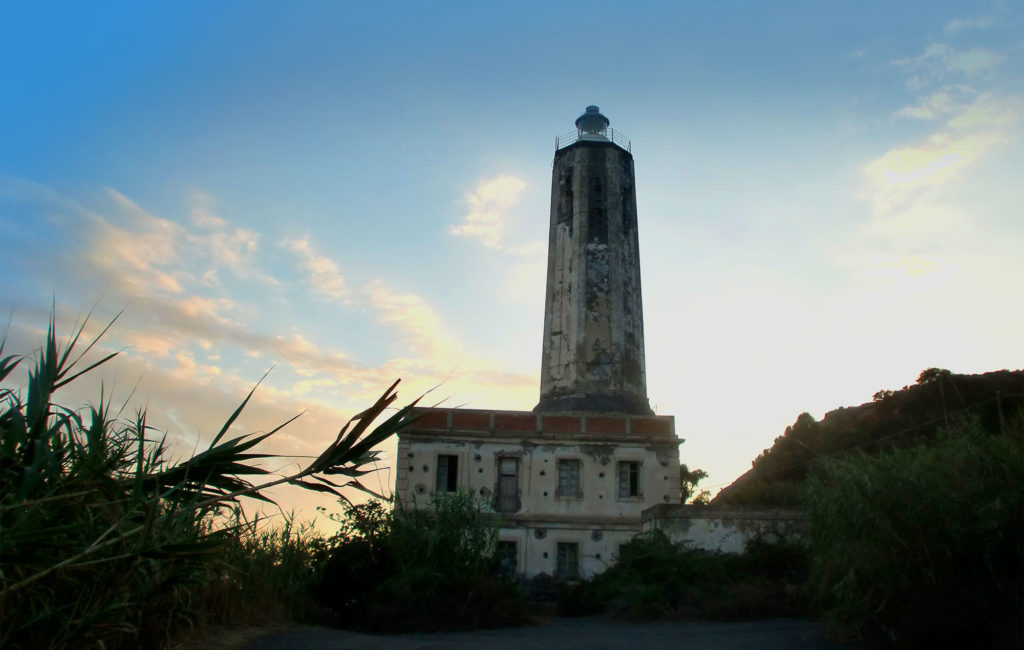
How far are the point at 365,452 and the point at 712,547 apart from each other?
12093 mm

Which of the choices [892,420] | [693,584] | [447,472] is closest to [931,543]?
[693,584]

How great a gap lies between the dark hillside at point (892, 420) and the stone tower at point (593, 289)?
→ 17.9ft

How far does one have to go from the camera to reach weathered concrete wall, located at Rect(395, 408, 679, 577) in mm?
20297

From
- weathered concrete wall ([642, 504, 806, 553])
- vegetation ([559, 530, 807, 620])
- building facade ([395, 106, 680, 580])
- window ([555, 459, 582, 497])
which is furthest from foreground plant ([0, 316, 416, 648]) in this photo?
window ([555, 459, 582, 497])

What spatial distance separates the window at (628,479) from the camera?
20.8 m

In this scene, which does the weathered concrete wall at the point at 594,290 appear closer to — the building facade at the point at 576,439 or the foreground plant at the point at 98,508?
the building facade at the point at 576,439

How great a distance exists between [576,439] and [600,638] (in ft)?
35.1

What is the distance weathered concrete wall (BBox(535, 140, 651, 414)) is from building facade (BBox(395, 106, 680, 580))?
0.03m

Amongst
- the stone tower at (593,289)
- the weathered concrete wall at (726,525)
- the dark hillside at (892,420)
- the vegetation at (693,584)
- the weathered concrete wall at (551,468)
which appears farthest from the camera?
the dark hillside at (892,420)

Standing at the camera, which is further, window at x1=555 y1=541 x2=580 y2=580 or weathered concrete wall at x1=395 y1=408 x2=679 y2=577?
weathered concrete wall at x1=395 y1=408 x2=679 y2=577

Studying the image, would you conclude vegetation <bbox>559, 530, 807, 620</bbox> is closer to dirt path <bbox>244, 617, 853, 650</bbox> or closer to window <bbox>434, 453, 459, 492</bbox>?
dirt path <bbox>244, 617, 853, 650</bbox>

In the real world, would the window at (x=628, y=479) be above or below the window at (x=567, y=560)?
above

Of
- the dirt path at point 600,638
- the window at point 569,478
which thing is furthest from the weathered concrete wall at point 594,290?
the dirt path at point 600,638

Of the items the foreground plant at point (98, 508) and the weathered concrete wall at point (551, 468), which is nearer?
the foreground plant at point (98, 508)
